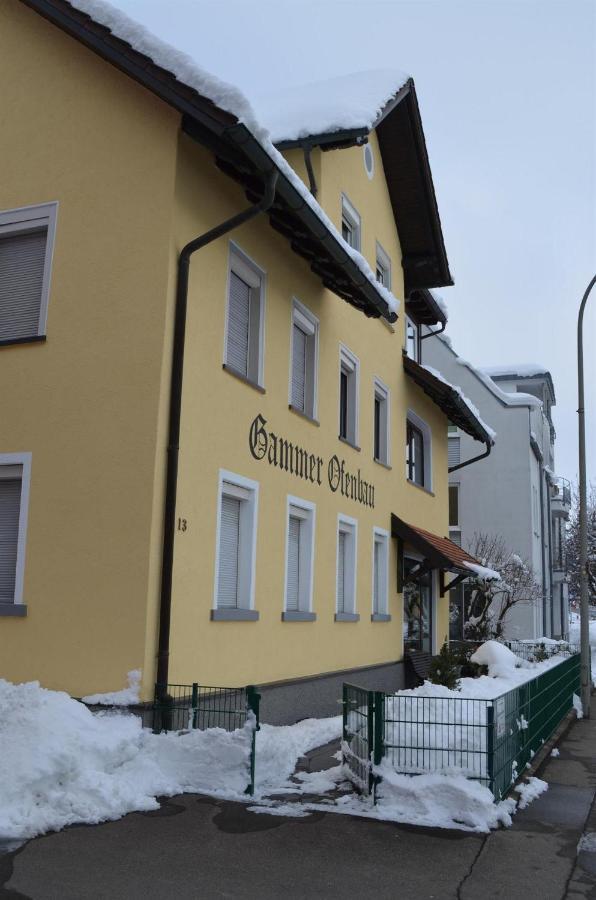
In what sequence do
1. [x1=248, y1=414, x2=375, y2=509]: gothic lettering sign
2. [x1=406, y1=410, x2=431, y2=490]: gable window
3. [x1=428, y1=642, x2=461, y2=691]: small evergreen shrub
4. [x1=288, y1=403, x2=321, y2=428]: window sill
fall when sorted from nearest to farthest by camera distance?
[x1=248, y1=414, x2=375, y2=509]: gothic lettering sign → [x1=288, y1=403, x2=321, y2=428]: window sill → [x1=428, y1=642, x2=461, y2=691]: small evergreen shrub → [x1=406, y1=410, x2=431, y2=490]: gable window

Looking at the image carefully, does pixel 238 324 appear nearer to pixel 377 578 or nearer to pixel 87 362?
pixel 87 362

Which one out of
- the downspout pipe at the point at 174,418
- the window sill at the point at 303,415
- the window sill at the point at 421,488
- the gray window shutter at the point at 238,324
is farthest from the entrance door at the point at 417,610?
the downspout pipe at the point at 174,418

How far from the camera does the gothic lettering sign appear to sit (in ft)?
38.7

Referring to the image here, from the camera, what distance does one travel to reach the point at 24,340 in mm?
10250

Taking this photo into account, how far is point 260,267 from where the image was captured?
12.0m

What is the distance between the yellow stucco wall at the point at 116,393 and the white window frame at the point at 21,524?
8cm

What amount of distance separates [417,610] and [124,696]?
11924 millimetres

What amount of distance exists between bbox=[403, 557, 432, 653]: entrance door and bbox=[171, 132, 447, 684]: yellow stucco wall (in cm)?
102

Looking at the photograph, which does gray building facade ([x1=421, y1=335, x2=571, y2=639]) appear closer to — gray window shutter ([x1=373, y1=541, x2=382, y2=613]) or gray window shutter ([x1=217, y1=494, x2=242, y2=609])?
gray window shutter ([x1=373, y1=541, x2=382, y2=613])

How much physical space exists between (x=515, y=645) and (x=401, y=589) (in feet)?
34.1

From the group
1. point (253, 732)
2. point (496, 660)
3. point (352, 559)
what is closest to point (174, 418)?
point (253, 732)

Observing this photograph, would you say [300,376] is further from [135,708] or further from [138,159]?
[135,708]

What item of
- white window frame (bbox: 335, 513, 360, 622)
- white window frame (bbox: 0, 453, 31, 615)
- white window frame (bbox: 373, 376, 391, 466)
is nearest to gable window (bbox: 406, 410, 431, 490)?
white window frame (bbox: 373, 376, 391, 466)

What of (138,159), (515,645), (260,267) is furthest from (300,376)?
(515,645)
